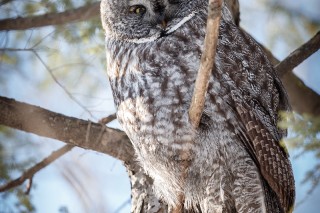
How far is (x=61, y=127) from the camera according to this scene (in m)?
3.91

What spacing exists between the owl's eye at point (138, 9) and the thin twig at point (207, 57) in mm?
1185

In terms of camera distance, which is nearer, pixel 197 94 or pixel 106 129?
pixel 197 94

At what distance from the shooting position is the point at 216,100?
3400 millimetres

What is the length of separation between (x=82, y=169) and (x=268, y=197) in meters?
1.53

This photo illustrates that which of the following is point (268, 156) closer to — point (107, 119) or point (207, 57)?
point (207, 57)

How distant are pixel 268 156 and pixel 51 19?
205 centimetres

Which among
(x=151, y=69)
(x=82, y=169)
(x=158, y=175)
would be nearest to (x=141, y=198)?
(x=158, y=175)

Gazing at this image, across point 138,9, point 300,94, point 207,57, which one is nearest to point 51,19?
point 138,9

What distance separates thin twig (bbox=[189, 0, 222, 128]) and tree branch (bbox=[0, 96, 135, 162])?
104 cm

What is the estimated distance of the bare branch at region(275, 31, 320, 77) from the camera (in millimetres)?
4180

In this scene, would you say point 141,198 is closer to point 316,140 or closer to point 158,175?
point 158,175

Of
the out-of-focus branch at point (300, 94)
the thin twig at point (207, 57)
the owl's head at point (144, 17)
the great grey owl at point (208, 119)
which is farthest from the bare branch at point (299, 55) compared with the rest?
the thin twig at point (207, 57)

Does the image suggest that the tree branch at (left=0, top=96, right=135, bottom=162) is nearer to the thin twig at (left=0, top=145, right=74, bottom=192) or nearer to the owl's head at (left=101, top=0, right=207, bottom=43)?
the thin twig at (left=0, top=145, right=74, bottom=192)

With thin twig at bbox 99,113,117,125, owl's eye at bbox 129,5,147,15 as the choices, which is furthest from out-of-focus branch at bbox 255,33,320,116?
thin twig at bbox 99,113,117,125
